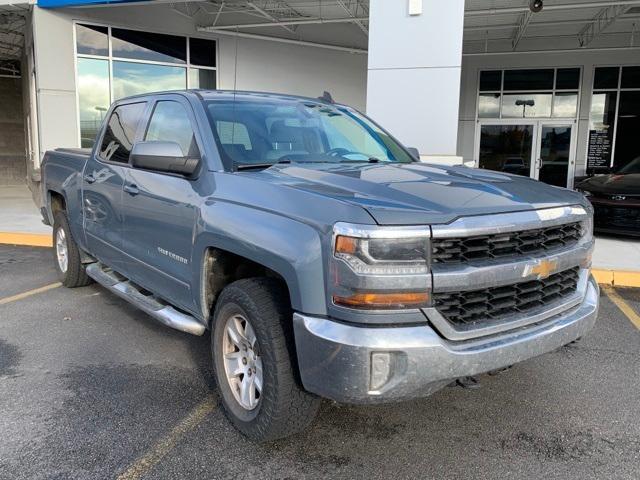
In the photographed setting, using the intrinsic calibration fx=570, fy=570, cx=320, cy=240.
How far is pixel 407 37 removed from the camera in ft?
28.4

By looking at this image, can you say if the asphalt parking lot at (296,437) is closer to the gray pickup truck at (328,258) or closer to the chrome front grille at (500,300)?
the gray pickup truck at (328,258)

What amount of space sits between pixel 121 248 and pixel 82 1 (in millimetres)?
8959

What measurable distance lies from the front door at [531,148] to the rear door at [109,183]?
46.0 ft

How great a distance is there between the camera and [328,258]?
2572mm

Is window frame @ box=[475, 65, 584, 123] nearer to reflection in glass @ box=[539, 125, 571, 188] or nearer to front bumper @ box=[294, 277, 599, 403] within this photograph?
reflection in glass @ box=[539, 125, 571, 188]

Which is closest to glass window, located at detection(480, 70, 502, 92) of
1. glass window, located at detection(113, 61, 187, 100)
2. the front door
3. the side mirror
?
the front door

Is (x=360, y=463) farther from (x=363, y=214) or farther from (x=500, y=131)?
(x=500, y=131)

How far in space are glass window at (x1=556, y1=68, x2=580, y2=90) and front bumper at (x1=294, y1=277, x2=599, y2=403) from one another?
52.3 feet

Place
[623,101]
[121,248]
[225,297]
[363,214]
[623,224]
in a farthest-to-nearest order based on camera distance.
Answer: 1. [623,101]
2. [623,224]
3. [121,248]
4. [225,297]
5. [363,214]

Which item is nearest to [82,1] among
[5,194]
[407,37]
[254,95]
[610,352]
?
[407,37]

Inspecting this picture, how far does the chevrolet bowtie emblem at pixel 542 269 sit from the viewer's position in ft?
9.50

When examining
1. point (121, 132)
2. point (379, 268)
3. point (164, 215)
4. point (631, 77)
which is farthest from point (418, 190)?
point (631, 77)

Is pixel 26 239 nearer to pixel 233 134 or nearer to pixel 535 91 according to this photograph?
pixel 233 134

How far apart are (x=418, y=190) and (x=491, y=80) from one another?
1576 centimetres
